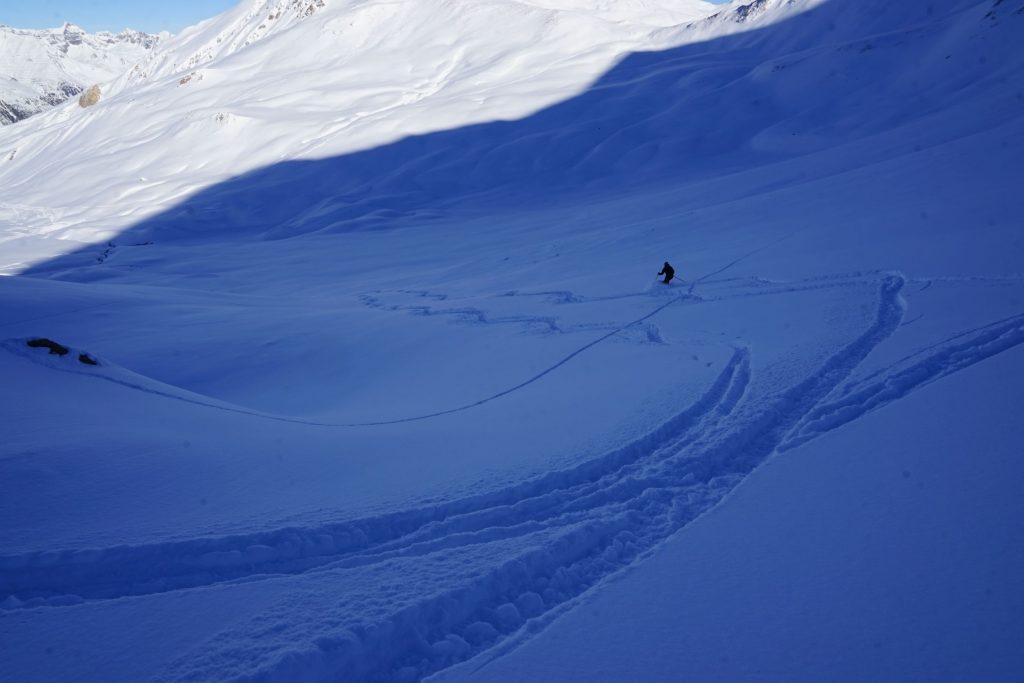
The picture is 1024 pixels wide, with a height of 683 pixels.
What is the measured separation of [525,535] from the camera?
3.87 metres

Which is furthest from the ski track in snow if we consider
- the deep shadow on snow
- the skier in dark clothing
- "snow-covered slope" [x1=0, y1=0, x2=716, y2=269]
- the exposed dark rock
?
"snow-covered slope" [x1=0, y1=0, x2=716, y2=269]

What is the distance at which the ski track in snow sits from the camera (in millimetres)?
3139

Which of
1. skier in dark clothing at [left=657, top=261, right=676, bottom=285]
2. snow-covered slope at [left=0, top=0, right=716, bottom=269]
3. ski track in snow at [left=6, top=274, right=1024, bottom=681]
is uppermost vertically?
snow-covered slope at [left=0, top=0, right=716, bottom=269]

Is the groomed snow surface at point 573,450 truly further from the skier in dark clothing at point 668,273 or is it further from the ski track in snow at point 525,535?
the skier in dark clothing at point 668,273

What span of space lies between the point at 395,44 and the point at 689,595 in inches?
2197

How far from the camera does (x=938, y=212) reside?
1023 cm

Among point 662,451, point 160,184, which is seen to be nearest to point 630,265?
point 662,451

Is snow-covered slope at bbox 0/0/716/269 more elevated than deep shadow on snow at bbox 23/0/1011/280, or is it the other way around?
snow-covered slope at bbox 0/0/716/269

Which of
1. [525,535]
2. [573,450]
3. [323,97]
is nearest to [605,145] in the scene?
[323,97]

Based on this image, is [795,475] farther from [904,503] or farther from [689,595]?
[689,595]

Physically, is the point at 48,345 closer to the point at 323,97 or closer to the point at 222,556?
the point at 222,556

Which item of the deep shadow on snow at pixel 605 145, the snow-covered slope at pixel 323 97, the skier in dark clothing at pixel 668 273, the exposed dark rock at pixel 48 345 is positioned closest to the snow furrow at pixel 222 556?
the exposed dark rock at pixel 48 345

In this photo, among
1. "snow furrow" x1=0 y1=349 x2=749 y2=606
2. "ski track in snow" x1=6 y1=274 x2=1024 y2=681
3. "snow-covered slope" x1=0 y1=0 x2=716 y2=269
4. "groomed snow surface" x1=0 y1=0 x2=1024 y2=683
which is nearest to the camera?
"groomed snow surface" x1=0 y1=0 x2=1024 y2=683

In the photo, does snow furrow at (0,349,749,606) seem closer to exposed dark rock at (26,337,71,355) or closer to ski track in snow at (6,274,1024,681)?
ski track in snow at (6,274,1024,681)
